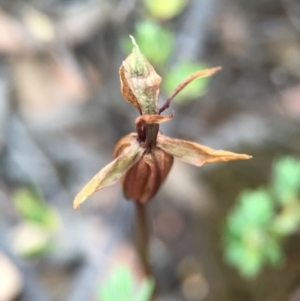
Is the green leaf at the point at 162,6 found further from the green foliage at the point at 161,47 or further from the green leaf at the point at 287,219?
the green leaf at the point at 287,219

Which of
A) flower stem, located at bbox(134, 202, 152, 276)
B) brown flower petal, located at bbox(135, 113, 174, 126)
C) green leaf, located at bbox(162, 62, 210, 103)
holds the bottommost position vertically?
green leaf, located at bbox(162, 62, 210, 103)

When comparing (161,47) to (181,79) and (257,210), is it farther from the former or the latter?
(257,210)

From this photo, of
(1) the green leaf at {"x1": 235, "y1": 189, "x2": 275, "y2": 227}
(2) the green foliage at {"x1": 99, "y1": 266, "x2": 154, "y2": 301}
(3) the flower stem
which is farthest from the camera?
(1) the green leaf at {"x1": 235, "y1": 189, "x2": 275, "y2": 227}

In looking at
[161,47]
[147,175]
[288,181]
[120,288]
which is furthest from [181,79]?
[147,175]

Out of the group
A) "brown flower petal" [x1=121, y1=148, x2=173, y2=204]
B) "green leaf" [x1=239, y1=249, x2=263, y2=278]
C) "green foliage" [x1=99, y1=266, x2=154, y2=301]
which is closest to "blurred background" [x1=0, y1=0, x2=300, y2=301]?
"green leaf" [x1=239, y1=249, x2=263, y2=278]

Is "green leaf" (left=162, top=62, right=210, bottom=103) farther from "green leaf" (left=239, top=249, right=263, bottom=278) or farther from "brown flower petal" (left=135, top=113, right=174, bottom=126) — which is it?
"brown flower petal" (left=135, top=113, right=174, bottom=126)

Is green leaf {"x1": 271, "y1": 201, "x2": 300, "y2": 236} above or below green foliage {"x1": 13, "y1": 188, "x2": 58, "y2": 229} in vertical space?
below

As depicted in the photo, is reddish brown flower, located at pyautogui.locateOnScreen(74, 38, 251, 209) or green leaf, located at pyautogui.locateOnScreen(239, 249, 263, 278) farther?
green leaf, located at pyautogui.locateOnScreen(239, 249, 263, 278)

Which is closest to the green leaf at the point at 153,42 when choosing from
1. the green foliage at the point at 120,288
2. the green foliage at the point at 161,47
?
the green foliage at the point at 161,47
